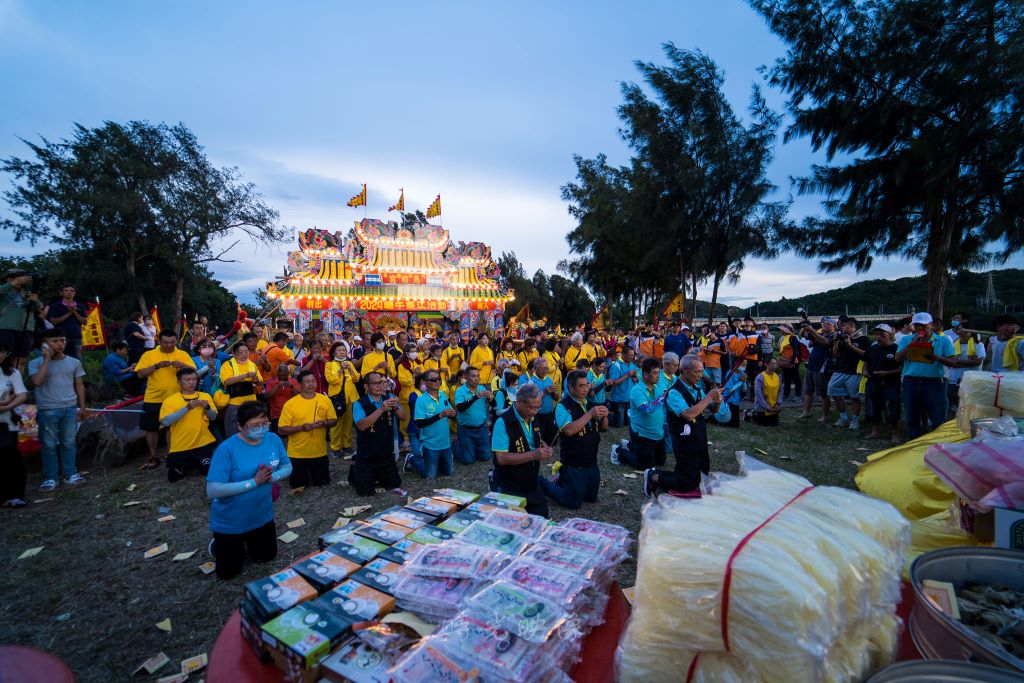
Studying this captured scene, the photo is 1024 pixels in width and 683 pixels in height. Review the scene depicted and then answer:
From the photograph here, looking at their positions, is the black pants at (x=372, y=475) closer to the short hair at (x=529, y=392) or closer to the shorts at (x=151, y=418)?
the short hair at (x=529, y=392)

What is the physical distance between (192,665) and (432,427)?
4211 millimetres

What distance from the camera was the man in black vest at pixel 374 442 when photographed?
248 inches

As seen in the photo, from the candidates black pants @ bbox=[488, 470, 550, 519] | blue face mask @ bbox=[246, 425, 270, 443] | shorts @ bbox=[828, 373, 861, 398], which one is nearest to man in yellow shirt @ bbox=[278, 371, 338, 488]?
blue face mask @ bbox=[246, 425, 270, 443]

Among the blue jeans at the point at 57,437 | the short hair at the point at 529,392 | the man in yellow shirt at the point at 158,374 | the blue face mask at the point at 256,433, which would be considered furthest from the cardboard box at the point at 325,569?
the blue jeans at the point at 57,437

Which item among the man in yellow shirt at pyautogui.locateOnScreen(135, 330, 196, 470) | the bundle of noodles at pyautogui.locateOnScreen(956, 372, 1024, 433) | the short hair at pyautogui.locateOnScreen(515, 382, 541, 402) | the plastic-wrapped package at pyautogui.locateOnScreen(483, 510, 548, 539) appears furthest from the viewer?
the man in yellow shirt at pyautogui.locateOnScreen(135, 330, 196, 470)

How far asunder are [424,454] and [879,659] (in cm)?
633

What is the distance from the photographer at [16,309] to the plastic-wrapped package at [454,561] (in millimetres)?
9530

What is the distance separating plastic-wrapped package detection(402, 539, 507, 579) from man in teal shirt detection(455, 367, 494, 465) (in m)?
5.59

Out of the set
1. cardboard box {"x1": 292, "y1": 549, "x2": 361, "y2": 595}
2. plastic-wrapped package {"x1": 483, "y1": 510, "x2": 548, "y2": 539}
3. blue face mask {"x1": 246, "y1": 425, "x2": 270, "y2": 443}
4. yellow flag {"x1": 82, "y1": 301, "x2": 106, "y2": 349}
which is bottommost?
cardboard box {"x1": 292, "y1": 549, "x2": 361, "y2": 595}

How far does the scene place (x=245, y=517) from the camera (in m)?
4.16

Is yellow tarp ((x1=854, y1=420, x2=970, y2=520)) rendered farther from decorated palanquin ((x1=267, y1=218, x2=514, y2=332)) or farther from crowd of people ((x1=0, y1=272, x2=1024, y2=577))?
decorated palanquin ((x1=267, y1=218, x2=514, y2=332))

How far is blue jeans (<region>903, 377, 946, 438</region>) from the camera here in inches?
297

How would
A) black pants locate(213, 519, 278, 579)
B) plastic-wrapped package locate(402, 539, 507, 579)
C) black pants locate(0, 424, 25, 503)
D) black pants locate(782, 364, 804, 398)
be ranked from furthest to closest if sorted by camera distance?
black pants locate(782, 364, 804, 398) < black pants locate(0, 424, 25, 503) < black pants locate(213, 519, 278, 579) < plastic-wrapped package locate(402, 539, 507, 579)

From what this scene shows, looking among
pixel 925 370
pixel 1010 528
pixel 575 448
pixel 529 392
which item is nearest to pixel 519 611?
pixel 1010 528
